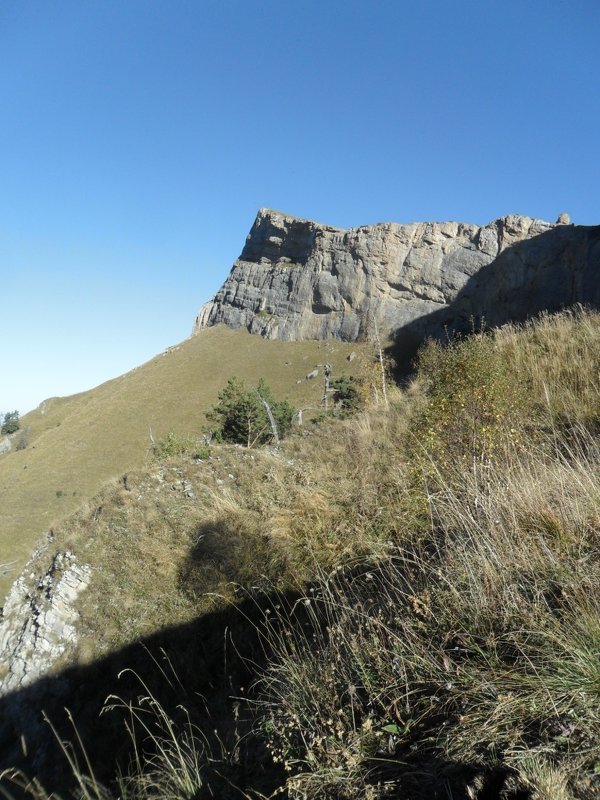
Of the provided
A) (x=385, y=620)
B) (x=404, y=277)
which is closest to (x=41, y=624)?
(x=385, y=620)

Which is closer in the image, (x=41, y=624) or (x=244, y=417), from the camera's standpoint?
(x=41, y=624)

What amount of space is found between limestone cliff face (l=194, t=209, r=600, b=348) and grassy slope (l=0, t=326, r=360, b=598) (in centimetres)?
655

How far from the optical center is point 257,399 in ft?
84.4

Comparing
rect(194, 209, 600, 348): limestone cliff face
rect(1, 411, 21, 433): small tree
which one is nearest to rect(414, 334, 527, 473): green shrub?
rect(194, 209, 600, 348): limestone cliff face

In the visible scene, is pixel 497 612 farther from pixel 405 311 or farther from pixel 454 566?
pixel 405 311

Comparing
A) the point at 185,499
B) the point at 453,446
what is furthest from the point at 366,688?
the point at 185,499

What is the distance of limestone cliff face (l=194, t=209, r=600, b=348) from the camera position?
61.4m

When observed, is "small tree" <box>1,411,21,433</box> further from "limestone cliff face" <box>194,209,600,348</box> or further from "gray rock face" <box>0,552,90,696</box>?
"gray rock face" <box>0,552,90,696</box>

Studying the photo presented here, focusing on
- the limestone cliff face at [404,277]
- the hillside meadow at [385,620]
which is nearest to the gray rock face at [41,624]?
the hillside meadow at [385,620]

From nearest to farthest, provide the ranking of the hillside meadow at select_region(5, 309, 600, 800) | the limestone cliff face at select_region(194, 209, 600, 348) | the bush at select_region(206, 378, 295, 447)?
the hillside meadow at select_region(5, 309, 600, 800) < the bush at select_region(206, 378, 295, 447) < the limestone cliff face at select_region(194, 209, 600, 348)

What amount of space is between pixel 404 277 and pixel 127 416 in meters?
49.4

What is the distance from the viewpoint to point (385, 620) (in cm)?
254

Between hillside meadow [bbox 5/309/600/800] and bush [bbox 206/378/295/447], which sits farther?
bush [bbox 206/378/295/447]

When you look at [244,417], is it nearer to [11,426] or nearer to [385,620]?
[385,620]
